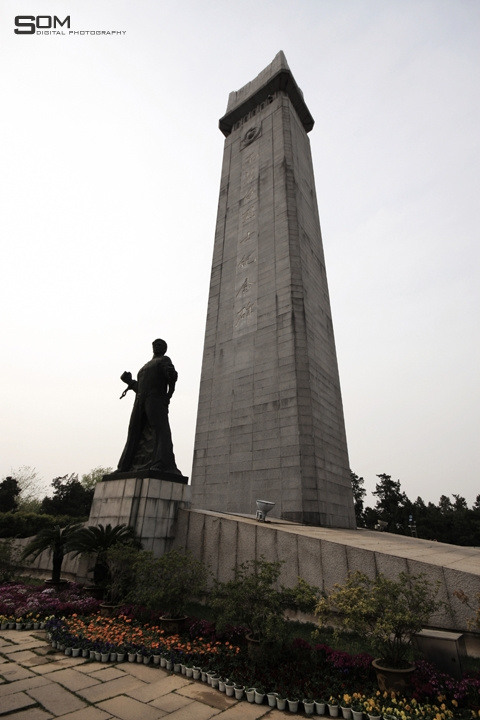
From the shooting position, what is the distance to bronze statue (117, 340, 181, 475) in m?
11.4

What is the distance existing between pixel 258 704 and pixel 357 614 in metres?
1.50

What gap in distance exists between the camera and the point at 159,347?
12570 mm

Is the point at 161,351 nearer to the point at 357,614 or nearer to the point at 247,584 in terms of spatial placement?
the point at 247,584

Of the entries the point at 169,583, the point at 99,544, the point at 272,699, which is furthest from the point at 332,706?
the point at 99,544

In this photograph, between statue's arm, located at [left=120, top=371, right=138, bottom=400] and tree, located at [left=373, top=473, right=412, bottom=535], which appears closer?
statue's arm, located at [left=120, top=371, right=138, bottom=400]

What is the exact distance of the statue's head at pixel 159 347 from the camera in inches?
495

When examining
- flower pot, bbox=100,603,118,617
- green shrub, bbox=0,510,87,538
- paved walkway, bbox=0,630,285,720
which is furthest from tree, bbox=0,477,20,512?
paved walkway, bbox=0,630,285,720

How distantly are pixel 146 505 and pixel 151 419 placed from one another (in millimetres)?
2548

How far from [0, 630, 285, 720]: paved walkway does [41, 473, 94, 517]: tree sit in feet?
132

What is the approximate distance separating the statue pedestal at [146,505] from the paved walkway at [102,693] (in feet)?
14.4

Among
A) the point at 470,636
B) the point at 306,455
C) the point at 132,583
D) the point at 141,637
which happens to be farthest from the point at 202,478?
the point at 470,636

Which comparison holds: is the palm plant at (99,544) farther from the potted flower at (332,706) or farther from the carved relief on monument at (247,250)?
the carved relief on monument at (247,250)

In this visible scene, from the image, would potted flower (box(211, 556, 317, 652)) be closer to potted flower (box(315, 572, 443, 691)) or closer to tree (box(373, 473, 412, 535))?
potted flower (box(315, 572, 443, 691))

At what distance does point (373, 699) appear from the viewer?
409cm
